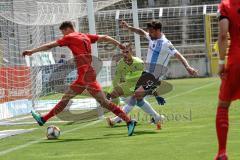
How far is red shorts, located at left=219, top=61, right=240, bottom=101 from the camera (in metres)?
6.68

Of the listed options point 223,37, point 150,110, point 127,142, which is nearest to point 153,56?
point 150,110

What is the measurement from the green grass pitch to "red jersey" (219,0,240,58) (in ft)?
4.65

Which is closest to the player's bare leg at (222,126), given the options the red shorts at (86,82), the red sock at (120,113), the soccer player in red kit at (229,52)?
the soccer player in red kit at (229,52)

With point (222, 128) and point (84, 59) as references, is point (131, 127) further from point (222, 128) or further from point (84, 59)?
point (222, 128)

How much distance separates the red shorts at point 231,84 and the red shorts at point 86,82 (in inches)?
172

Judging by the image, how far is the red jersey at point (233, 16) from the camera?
6656 mm

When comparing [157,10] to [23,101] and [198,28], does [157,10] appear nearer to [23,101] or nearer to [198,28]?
[198,28]

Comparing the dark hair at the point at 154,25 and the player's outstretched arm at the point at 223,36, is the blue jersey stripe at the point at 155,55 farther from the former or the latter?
the player's outstretched arm at the point at 223,36

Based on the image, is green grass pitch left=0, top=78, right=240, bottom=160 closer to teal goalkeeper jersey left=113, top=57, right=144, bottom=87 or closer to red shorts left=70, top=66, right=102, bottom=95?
red shorts left=70, top=66, right=102, bottom=95

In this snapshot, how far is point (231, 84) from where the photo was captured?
6.75 metres

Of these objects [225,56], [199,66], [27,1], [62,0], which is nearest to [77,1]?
[62,0]

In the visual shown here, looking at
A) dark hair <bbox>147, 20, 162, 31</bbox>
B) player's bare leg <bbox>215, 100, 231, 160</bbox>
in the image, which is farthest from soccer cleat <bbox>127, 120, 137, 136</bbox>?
player's bare leg <bbox>215, 100, 231, 160</bbox>

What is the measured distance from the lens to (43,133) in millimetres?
11852

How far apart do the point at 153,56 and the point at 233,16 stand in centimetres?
526
